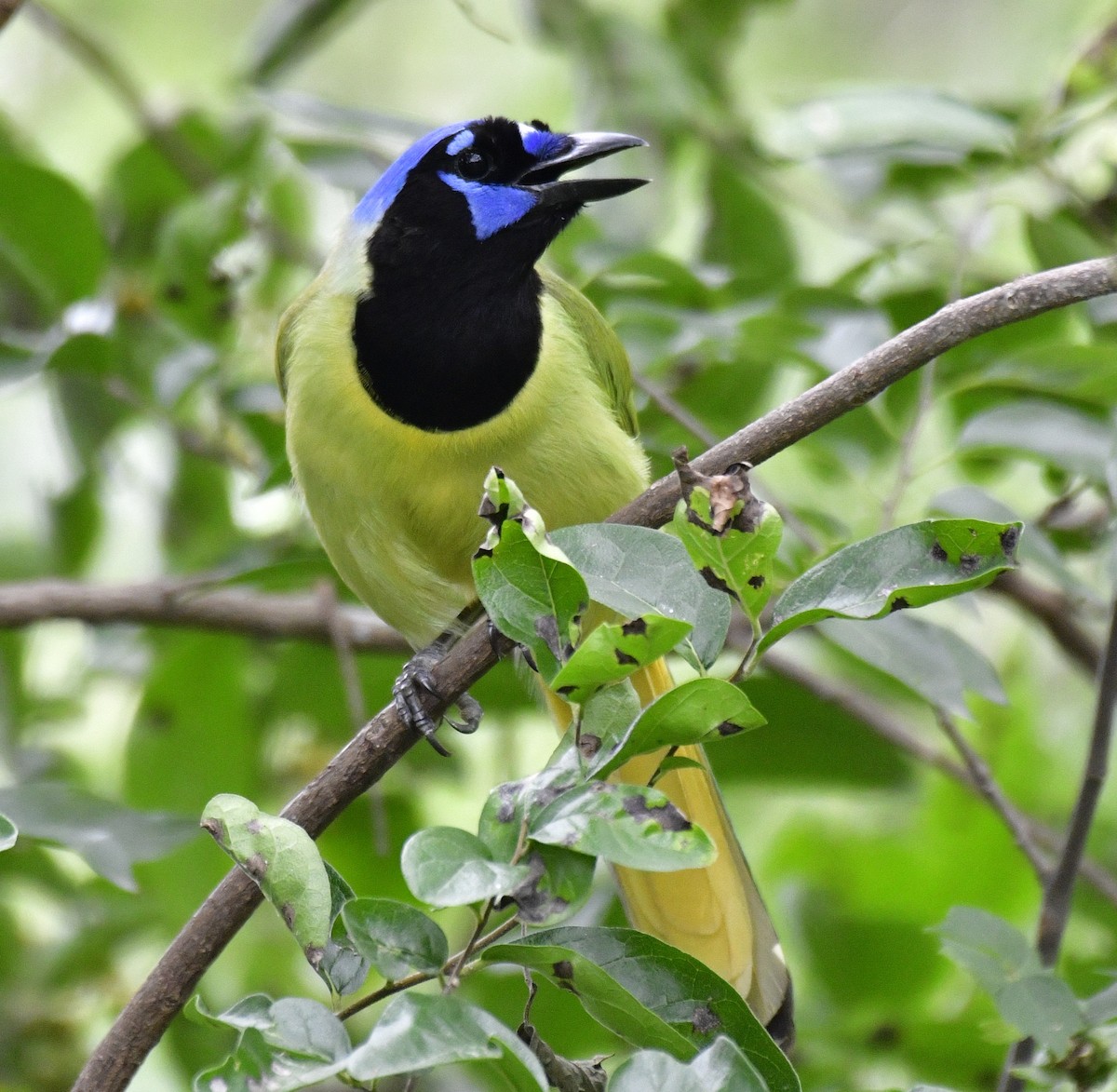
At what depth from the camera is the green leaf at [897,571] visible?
151cm

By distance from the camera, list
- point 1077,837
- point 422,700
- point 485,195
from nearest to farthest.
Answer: point 1077,837, point 422,700, point 485,195

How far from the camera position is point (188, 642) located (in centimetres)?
344

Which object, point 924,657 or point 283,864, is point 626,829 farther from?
point 924,657

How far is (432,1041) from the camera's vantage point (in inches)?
50.6

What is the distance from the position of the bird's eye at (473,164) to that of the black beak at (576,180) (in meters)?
0.08

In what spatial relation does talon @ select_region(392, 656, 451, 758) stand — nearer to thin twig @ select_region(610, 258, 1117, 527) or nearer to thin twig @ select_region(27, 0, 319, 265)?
thin twig @ select_region(610, 258, 1117, 527)

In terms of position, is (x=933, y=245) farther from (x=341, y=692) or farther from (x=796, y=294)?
(x=341, y=692)

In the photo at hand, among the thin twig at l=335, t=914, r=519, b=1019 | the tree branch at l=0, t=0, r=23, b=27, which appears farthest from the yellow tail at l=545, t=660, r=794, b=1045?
the tree branch at l=0, t=0, r=23, b=27

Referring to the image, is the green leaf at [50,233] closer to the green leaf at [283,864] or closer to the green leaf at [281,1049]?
the green leaf at [283,864]

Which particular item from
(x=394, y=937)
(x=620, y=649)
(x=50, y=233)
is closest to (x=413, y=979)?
(x=394, y=937)

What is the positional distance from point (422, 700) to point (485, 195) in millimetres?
1052

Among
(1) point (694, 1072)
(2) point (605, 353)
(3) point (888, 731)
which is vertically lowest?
(1) point (694, 1072)

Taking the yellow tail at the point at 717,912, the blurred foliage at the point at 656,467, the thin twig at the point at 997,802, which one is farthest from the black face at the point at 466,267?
the thin twig at the point at 997,802

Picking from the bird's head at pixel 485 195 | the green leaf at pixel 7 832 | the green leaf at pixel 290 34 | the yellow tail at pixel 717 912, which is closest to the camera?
the green leaf at pixel 7 832
